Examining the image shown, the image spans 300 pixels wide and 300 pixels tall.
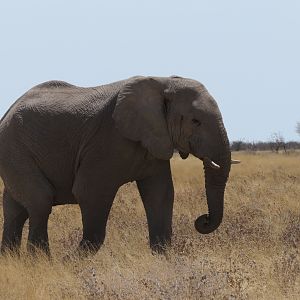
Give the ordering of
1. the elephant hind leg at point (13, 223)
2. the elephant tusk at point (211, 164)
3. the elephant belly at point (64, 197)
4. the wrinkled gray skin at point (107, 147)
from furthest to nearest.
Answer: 1. the elephant hind leg at point (13, 223)
2. the elephant belly at point (64, 197)
3. the wrinkled gray skin at point (107, 147)
4. the elephant tusk at point (211, 164)

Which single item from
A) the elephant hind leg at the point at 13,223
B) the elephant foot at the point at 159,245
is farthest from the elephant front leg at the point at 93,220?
the elephant hind leg at the point at 13,223

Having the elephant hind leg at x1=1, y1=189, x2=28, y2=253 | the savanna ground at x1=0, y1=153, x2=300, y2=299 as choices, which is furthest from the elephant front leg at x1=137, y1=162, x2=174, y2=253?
the elephant hind leg at x1=1, y1=189, x2=28, y2=253

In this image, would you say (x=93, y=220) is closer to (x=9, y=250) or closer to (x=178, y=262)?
(x=9, y=250)

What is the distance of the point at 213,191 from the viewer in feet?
28.4

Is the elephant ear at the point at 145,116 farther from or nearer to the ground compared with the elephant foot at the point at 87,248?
farther from the ground

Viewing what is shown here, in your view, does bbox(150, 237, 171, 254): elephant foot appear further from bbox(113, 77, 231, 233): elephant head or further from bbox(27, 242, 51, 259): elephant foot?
bbox(27, 242, 51, 259): elephant foot

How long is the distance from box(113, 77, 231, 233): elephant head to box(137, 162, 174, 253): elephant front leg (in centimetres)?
49

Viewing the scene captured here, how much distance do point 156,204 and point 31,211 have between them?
141 centimetres

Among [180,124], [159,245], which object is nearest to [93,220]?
[159,245]

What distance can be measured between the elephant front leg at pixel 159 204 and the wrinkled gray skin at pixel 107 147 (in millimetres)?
11

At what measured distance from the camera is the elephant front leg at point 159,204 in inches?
356

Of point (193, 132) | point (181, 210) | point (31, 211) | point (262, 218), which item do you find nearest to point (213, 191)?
point (193, 132)

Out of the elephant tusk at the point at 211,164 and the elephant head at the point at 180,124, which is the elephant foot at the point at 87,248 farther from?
the elephant tusk at the point at 211,164

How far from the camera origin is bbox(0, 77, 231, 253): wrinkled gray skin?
8.56 meters
